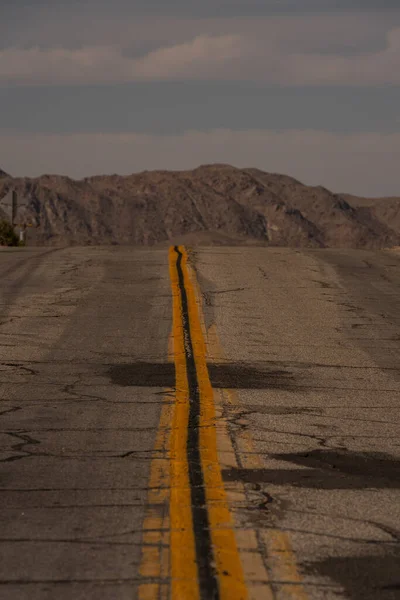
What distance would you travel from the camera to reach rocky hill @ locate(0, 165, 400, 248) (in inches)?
6192

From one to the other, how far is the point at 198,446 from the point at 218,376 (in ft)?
10.0

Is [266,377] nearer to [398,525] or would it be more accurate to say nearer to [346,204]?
[398,525]

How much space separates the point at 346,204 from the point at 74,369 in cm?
17958

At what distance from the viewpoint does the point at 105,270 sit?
64.8 ft

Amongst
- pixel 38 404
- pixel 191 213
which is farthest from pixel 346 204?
pixel 38 404

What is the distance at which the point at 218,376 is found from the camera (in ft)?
33.0

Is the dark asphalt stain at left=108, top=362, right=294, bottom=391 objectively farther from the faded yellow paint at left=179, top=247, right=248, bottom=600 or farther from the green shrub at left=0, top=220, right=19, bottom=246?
the green shrub at left=0, top=220, right=19, bottom=246

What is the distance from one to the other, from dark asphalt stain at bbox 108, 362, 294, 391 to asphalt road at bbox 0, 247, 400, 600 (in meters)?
0.03

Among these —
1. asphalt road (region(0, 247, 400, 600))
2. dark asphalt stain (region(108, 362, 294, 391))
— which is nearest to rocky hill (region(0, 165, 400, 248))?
asphalt road (region(0, 247, 400, 600))

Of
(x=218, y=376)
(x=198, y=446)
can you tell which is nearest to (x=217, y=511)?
(x=198, y=446)

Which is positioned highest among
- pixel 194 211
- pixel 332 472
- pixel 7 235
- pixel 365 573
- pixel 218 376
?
pixel 365 573

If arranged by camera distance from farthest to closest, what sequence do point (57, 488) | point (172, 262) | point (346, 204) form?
point (346, 204)
point (172, 262)
point (57, 488)

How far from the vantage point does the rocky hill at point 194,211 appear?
157m

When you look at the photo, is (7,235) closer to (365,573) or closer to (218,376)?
(218,376)
